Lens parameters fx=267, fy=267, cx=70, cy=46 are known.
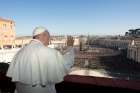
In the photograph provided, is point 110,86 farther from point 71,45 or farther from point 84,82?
point 71,45

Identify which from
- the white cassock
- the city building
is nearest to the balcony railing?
the white cassock

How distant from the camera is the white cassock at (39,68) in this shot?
8.37 feet

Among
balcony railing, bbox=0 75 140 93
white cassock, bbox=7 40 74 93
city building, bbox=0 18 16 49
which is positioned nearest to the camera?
white cassock, bbox=7 40 74 93

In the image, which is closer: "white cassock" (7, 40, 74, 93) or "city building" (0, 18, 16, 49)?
"white cassock" (7, 40, 74, 93)

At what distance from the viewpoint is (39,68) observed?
255 cm

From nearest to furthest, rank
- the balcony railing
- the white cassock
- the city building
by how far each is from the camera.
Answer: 1. the white cassock
2. the balcony railing
3. the city building

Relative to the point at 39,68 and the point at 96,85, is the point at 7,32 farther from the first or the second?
the point at 39,68

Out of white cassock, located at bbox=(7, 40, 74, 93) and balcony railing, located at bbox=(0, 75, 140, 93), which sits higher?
white cassock, located at bbox=(7, 40, 74, 93)

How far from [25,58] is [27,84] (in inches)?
10.0

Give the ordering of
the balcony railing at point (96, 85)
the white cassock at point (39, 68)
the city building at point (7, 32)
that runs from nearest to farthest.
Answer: the white cassock at point (39, 68) < the balcony railing at point (96, 85) < the city building at point (7, 32)

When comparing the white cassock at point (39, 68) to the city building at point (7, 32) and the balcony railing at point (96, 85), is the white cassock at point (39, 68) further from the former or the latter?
the city building at point (7, 32)

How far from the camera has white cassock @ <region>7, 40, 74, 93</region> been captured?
255 centimetres

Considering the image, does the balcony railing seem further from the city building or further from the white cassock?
the city building

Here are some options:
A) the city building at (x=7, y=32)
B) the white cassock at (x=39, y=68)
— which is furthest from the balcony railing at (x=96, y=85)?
the city building at (x=7, y=32)
